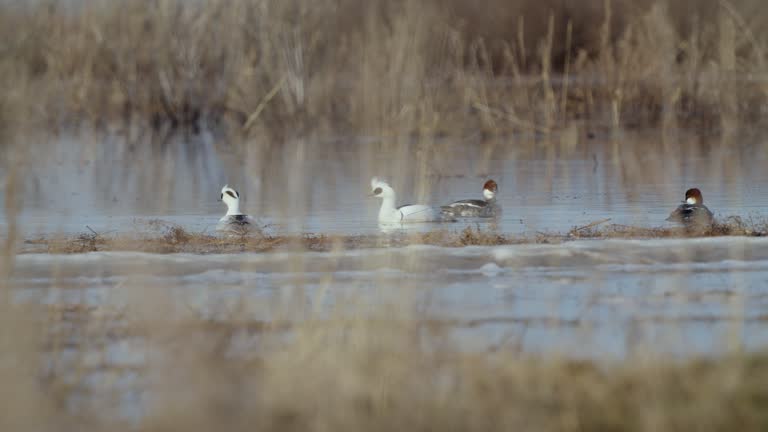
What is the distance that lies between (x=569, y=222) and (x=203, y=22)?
13266mm

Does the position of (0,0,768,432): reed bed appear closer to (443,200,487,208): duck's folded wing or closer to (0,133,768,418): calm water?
(0,133,768,418): calm water

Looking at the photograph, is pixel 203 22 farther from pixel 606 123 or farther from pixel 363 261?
pixel 363 261

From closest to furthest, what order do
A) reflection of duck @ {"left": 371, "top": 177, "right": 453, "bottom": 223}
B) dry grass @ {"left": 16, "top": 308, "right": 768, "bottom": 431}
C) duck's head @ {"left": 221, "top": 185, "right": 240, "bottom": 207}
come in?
dry grass @ {"left": 16, "top": 308, "right": 768, "bottom": 431}
duck's head @ {"left": 221, "top": 185, "right": 240, "bottom": 207}
reflection of duck @ {"left": 371, "top": 177, "right": 453, "bottom": 223}

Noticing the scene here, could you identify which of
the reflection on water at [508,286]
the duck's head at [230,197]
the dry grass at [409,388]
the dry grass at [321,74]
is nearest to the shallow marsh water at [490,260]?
the reflection on water at [508,286]

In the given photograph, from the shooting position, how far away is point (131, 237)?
10.3 meters

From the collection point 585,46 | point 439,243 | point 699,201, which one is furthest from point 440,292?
point 585,46

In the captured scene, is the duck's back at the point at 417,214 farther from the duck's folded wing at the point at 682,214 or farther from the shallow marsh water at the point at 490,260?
the duck's folded wing at the point at 682,214

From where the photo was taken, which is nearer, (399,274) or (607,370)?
(607,370)

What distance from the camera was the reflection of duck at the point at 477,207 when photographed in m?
12.6

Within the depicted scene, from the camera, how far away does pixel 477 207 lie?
41.6 ft

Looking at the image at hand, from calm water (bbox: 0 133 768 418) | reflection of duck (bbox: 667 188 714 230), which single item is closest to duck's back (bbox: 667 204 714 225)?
reflection of duck (bbox: 667 188 714 230)

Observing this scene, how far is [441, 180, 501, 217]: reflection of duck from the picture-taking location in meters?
12.6

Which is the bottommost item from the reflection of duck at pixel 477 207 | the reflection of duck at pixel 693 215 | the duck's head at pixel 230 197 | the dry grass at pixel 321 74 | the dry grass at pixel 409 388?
the dry grass at pixel 409 388

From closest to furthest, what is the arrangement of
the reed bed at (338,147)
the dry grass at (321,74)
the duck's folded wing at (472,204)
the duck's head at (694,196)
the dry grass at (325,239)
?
the reed bed at (338,147) < the dry grass at (325,239) < the duck's head at (694,196) < the duck's folded wing at (472,204) < the dry grass at (321,74)
